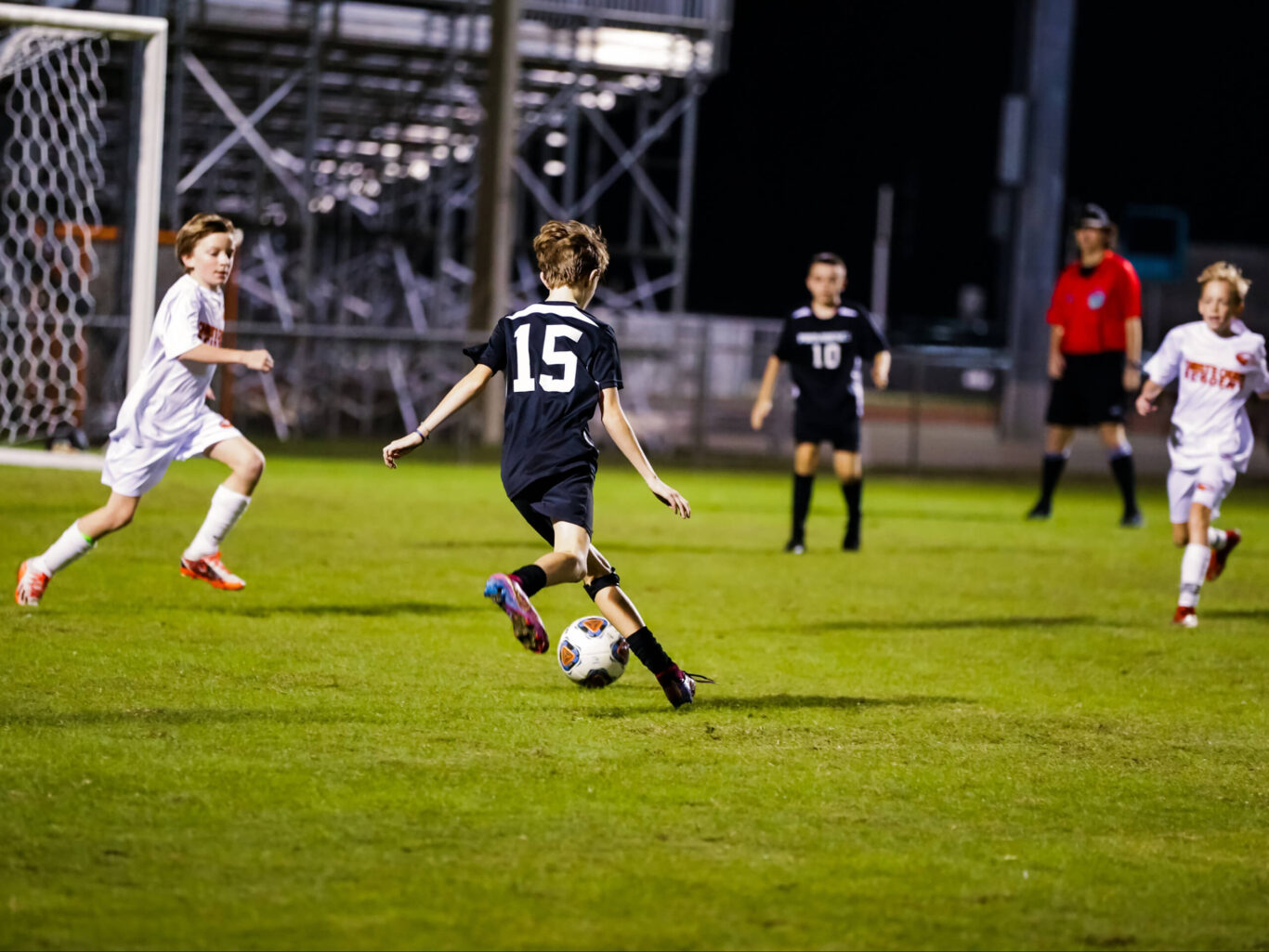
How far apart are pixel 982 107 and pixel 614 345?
6824 centimetres

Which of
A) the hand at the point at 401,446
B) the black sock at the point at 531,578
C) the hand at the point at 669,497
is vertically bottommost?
the black sock at the point at 531,578

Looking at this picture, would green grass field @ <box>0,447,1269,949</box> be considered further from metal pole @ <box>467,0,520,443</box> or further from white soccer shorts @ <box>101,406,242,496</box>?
metal pole @ <box>467,0,520,443</box>

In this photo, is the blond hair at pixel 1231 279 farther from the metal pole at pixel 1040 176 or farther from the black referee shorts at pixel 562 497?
the metal pole at pixel 1040 176

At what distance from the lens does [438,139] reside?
30750mm

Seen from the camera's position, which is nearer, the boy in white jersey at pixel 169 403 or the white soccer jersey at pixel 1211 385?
the boy in white jersey at pixel 169 403

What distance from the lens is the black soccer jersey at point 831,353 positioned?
1150 centimetres

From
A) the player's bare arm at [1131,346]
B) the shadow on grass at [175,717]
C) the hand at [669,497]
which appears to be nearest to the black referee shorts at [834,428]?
the player's bare arm at [1131,346]

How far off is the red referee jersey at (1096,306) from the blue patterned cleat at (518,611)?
30.3ft

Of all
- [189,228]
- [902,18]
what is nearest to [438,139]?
[189,228]

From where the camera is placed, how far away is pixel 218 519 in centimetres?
814

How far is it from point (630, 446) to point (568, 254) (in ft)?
2.38

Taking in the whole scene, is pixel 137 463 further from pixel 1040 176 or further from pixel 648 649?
pixel 1040 176

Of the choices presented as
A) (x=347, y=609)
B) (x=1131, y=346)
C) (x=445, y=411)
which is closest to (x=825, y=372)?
(x=1131, y=346)

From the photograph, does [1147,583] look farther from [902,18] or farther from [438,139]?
[902,18]
